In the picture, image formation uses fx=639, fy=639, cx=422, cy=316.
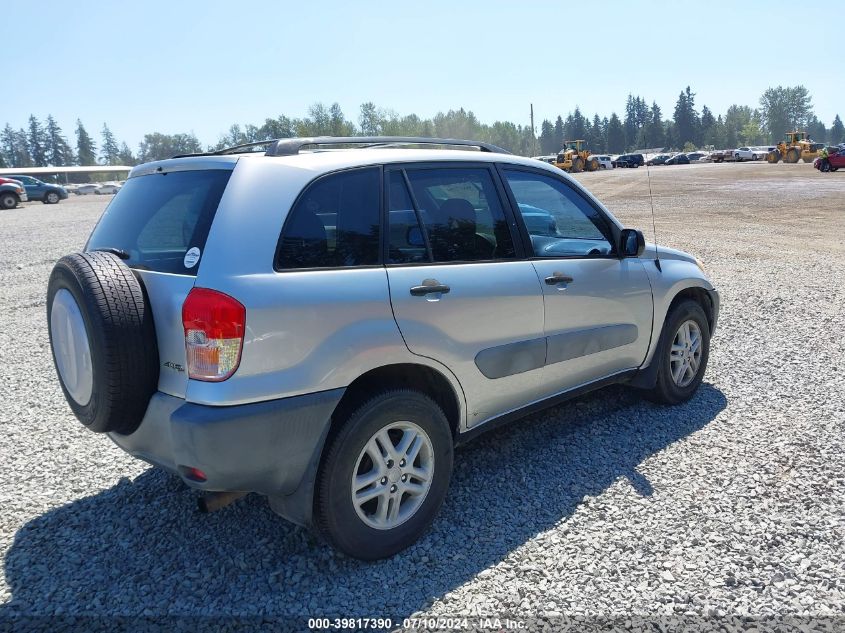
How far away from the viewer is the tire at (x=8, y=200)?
34.2 meters

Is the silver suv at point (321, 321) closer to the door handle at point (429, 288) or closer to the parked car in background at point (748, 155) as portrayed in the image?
the door handle at point (429, 288)

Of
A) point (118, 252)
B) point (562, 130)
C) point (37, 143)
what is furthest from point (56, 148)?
→ point (118, 252)

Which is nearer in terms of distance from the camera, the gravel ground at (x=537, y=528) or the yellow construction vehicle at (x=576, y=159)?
the gravel ground at (x=537, y=528)

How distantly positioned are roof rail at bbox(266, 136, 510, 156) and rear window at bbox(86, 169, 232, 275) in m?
0.30

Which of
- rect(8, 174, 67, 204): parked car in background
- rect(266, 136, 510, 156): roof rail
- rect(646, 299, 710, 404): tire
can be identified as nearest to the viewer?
rect(266, 136, 510, 156): roof rail

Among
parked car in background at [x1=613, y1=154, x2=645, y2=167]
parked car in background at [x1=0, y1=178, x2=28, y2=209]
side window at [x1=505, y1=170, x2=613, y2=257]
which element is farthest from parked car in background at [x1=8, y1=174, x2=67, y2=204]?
parked car in background at [x1=613, y1=154, x2=645, y2=167]

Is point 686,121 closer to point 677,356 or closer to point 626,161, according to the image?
point 626,161

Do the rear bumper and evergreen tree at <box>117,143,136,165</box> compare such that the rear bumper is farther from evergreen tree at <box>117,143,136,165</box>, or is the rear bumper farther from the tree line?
evergreen tree at <box>117,143,136,165</box>

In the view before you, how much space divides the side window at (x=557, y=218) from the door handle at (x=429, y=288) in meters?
0.86

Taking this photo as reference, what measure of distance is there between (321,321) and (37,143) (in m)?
177

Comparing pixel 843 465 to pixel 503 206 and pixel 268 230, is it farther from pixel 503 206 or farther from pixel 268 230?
pixel 268 230

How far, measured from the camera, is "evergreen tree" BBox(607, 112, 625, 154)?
14050 centimetres

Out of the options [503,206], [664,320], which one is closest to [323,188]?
[503,206]

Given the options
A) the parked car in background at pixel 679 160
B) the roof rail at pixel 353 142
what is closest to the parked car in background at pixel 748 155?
the parked car in background at pixel 679 160
